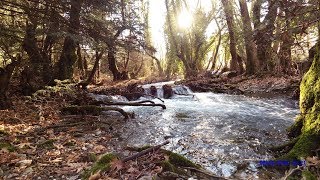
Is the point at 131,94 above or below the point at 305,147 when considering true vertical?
above

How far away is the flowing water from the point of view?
A: 464cm

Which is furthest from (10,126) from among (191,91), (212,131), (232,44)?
(232,44)

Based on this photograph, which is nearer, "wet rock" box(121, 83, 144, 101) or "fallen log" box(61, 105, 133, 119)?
"fallen log" box(61, 105, 133, 119)

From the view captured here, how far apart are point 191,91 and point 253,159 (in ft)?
37.3

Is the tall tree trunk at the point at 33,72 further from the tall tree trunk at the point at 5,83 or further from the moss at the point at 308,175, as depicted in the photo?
the moss at the point at 308,175

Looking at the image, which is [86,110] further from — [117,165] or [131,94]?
[117,165]

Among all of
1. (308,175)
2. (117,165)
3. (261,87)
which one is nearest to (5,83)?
(117,165)

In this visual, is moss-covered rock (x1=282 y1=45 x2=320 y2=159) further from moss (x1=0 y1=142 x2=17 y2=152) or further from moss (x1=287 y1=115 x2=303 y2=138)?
moss (x1=0 y1=142 x2=17 y2=152)

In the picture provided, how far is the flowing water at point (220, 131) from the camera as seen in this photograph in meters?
4.64

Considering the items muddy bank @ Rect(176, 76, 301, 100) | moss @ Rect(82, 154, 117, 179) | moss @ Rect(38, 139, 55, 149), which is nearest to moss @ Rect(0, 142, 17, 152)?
moss @ Rect(38, 139, 55, 149)

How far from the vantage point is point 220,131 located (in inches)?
259

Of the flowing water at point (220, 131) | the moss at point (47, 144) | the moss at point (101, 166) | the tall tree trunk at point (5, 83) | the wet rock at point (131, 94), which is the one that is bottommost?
the flowing water at point (220, 131)

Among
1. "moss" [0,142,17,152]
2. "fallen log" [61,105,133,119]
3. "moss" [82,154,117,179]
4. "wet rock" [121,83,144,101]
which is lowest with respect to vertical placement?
"moss" [82,154,117,179]

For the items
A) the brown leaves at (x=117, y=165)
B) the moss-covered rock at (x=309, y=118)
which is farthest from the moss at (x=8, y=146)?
the moss-covered rock at (x=309, y=118)
